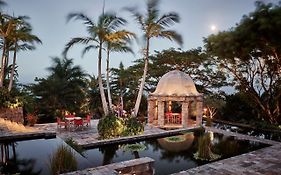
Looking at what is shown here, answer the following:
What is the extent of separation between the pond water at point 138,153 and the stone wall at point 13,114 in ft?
12.7

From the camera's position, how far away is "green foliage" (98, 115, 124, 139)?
1113 cm

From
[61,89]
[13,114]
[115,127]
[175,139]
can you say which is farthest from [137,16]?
[61,89]

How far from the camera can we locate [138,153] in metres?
9.67

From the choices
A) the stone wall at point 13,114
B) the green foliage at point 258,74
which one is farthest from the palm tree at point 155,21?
the stone wall at point 13,114

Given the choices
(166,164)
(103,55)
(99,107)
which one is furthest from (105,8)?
(99,107)

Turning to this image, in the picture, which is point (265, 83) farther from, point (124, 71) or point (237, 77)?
point (124, 71)

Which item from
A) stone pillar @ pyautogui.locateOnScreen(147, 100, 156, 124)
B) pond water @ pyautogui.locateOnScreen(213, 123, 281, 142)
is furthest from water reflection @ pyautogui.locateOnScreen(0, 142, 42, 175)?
pond water @ pyautogui.locateOnScreen(213, 123, 281, 142)

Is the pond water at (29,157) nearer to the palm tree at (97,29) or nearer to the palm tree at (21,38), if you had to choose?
the palm tree at (97,29)

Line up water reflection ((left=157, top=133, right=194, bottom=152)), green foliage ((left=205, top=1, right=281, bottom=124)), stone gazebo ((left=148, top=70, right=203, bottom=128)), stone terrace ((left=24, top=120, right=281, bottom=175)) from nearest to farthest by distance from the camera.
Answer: stone terrace ((left=24, top=120, right=281, bottom=175))
water reflection ((left=157, top=133, right=194, bottom=152))
green foliage ((left=205, top=1, right=281, bottom=124))
stone gazebo ((left=148, top=70, right=203, bottom=128))

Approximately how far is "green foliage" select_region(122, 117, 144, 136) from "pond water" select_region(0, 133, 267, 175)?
0.74 metres

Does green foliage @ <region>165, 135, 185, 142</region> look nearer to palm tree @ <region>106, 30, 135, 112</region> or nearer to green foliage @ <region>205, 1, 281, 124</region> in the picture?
palm tree @ <region>106, 30, 135, 112</region>

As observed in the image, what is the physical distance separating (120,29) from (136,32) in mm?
937

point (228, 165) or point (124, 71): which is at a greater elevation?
point (124, 71)

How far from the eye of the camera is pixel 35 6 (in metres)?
13.8
